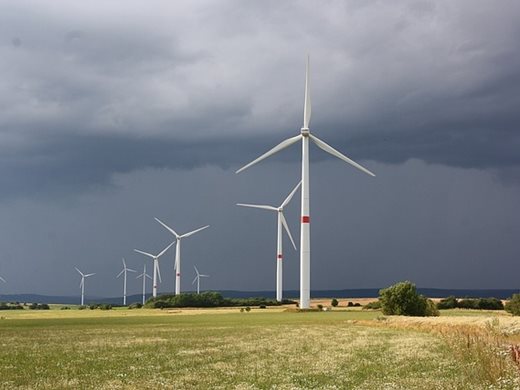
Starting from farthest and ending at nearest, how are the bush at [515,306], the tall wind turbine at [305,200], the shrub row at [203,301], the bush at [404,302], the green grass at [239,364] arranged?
the shrub row at [203,301], the tall wind turbine at [305,200], the bush at [515,306], the bush at [404,302], the green grass at [239,364]

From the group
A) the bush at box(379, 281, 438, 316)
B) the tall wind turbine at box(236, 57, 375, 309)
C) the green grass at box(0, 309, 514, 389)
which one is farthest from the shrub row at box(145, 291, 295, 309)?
the green grass at box(0, 309, 514, 389)

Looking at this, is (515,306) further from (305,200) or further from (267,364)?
(267,364)

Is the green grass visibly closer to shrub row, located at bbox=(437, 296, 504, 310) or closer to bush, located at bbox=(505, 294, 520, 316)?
bush, located at bbox=(505, 294, 520, 316)

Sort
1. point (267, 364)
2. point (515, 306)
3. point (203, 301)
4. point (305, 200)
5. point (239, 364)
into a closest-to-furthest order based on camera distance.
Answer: point (267, 364)
point (239, 364)
point (515, 306)
point (305, 200)
point (203, 301)

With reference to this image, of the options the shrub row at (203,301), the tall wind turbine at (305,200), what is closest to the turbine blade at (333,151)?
the tall wind turbine at (305,200)

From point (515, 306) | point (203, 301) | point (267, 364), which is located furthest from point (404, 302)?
point (203, 301)

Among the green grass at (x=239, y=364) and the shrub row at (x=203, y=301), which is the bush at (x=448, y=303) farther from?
the green grass at (x=239, y=364)

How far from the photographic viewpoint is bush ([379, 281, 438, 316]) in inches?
3686

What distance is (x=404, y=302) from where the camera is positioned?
93.7 meters

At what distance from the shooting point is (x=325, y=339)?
165 ft

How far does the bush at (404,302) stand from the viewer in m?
93.6

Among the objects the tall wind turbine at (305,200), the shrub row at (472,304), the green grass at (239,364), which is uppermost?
the tall wind turbine at (305,200)

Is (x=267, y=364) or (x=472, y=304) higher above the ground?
(x=267, y=364)

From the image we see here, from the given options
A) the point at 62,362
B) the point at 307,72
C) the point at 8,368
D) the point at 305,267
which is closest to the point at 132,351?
the point at 62,362
